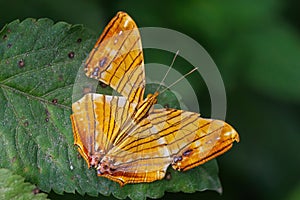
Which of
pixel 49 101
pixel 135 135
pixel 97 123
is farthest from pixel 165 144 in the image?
pixel 49 101

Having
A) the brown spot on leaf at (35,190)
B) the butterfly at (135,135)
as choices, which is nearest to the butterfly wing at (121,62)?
the butterfly at (135,135)

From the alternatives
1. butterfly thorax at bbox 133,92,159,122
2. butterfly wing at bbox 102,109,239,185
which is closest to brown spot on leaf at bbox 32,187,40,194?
butterfly wing at bbox 102,109,239,185

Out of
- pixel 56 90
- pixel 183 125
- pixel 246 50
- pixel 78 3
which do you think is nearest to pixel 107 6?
pixel 78 3

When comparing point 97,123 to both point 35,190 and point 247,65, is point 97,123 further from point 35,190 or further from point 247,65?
point 247,65

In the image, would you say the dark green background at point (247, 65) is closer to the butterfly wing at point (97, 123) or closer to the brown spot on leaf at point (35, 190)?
the butterfly wing at point (97, 123)

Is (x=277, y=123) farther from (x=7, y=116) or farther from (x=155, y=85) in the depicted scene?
(x=7, y=116)

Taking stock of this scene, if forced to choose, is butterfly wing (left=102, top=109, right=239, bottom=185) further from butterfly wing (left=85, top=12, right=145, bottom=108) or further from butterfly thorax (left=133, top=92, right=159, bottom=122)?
butterfly wing (left=85, top=12, right=145, bottom=108)
